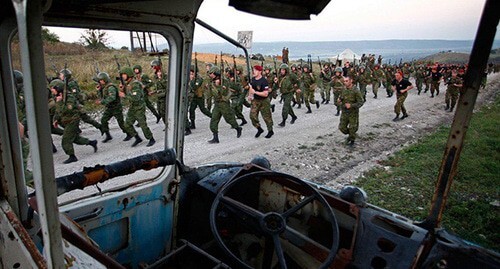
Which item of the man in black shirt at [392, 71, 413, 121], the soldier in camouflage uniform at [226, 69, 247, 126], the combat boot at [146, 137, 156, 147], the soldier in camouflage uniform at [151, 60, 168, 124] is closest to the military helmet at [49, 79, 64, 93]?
the combat boot at [146, 137, 156, 147]

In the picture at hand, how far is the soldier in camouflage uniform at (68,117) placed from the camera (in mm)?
6820

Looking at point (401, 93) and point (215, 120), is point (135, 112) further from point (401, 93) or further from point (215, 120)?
point (401, 93)

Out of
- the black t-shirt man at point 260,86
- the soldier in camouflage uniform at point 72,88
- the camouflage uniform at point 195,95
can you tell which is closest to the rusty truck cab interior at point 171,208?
the soldier in camouflage uniform at point 72,88

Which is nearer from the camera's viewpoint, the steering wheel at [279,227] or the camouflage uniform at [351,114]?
the steering wheel at [279,227]

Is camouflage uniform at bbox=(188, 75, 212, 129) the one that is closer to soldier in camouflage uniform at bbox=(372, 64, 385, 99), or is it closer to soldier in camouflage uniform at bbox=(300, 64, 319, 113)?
soldier in camouflage uniform at bbox=(300, 64, 319, 113)

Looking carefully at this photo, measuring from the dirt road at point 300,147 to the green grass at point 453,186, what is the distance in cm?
49

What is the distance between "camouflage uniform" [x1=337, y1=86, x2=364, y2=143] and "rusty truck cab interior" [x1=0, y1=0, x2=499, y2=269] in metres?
5.92

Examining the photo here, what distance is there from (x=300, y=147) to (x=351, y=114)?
1679 mm

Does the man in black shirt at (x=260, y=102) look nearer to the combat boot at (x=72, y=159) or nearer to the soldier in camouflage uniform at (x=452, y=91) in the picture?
the combat boot at (x=72, y=159)

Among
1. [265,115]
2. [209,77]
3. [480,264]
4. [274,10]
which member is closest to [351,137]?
[265,115]

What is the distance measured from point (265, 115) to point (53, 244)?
8.14 meters

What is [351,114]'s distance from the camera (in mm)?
8383

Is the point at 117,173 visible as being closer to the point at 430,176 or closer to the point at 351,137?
the point at 430,176

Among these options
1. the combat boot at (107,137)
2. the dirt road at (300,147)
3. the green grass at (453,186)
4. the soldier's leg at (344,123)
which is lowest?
the combat boot at (107,137)
